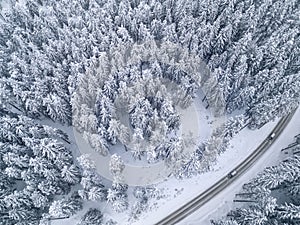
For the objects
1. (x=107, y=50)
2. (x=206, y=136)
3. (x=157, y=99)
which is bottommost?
(x=206, y=136)

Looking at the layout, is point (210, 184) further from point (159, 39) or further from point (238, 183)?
point (159, 39)

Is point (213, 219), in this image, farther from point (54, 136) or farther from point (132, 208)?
point (54, 136)

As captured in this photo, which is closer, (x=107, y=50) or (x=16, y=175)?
(x=16, y=175)

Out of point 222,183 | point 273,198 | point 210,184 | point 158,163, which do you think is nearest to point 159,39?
point 158,163

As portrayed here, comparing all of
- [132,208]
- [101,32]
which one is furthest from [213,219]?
[101,32]

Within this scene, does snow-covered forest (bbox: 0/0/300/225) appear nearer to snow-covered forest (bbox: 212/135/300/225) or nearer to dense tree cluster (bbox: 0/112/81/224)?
dense tree cluster (bbox: 0/112/81/224)

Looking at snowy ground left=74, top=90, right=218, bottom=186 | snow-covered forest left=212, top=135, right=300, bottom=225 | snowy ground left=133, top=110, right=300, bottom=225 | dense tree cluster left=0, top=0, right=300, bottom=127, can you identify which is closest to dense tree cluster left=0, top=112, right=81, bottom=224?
dense tree cluster left=0, top=0, right=300, bottom=127
